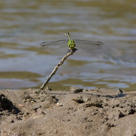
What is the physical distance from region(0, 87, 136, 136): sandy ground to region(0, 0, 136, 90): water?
2.89 ft

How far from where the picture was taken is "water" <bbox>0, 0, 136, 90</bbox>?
Result: 564cm

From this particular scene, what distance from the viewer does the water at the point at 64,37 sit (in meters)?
5.64

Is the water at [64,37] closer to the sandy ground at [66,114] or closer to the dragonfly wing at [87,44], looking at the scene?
the dragonfly wing at [87,44]

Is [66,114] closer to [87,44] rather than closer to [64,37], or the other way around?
[87,44]

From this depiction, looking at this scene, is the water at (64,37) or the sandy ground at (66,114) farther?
the water at (64,37)

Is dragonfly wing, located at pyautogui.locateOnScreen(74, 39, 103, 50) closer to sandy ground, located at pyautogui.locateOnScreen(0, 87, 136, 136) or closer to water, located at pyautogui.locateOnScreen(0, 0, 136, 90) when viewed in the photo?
water, located at pyautogui.locateOnScreen(0, 0, 136, 90)

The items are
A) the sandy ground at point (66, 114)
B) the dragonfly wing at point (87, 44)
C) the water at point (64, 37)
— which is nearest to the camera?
the sandy ground at point (66, 114)

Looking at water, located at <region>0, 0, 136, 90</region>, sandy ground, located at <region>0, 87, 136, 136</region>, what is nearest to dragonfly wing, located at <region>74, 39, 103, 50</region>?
water, located at <region>0, 0, 136, 90</region>

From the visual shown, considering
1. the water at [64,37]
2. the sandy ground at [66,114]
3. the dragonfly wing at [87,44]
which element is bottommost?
the water at [64,37]

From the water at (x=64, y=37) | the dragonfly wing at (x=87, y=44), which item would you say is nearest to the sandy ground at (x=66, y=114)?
the dragonfly wing at (x=87, y=44)

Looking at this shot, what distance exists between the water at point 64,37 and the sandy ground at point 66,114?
0.88 m

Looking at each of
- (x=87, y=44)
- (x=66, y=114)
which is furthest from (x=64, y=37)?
(x=66, y=114)

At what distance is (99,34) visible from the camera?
363 inches

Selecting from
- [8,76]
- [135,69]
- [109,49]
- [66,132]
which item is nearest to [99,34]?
[109,49]
